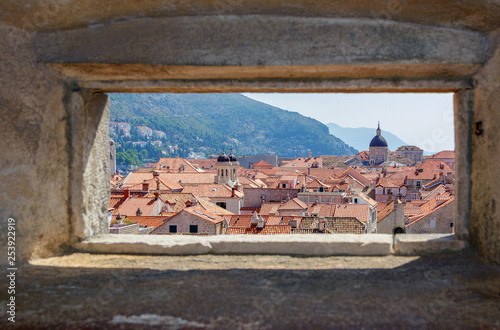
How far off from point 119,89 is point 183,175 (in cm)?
5480

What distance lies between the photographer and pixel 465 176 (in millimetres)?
3859

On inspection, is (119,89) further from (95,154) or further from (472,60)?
(472,60)

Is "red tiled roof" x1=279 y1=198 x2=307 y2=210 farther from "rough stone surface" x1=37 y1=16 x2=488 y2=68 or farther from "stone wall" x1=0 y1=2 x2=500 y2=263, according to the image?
"rough stone surface" x1=37 y1=16 x2=488 y2=68

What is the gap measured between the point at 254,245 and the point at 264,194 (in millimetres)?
35867

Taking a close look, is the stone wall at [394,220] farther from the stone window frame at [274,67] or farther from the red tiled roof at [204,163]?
the red tiled roof at [204,163]

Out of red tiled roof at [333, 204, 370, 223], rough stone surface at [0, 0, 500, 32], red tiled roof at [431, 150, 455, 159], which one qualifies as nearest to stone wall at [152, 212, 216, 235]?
red tiled roof at [333, 204, 370, 223]

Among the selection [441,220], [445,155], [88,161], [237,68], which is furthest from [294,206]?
[445,155]

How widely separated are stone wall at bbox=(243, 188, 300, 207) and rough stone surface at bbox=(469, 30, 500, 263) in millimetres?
34139

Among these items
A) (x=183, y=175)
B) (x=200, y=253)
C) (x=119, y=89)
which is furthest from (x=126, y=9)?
(x=183, y=175)

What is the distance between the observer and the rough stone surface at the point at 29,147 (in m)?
3.46

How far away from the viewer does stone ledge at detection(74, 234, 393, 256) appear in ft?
12.8

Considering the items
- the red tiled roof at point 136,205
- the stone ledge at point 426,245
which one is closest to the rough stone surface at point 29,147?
the stone ledge at point 426,245

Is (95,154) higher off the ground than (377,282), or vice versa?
(95,154)

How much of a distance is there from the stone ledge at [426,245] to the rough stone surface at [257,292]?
12 cm
